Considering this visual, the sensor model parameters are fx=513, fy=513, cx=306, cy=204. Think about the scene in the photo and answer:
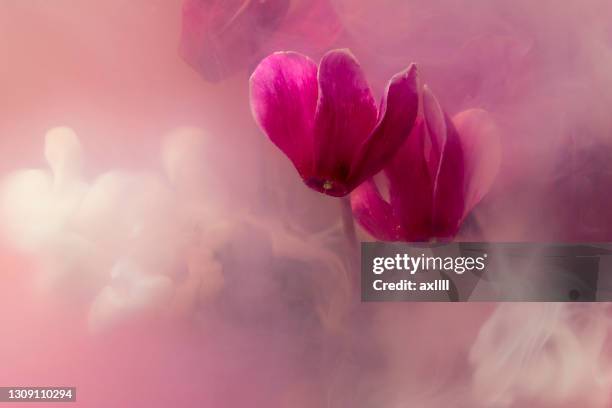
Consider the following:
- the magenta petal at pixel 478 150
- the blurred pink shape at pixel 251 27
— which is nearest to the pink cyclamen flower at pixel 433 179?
the magenta petal at pixel 478 150

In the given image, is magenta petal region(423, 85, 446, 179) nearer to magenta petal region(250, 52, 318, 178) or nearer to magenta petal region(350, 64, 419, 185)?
magenta petal region(350, 64, 419, 185)

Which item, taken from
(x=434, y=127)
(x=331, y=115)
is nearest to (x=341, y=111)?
(x=331, y=115)

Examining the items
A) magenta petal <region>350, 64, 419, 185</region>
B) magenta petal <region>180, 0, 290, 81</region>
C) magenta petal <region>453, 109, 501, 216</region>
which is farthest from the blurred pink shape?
magenta petal <region>453, 109, 501, 216</region>

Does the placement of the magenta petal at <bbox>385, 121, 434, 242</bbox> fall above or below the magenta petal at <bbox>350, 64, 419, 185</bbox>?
below

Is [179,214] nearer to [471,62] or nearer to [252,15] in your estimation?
[252,15]

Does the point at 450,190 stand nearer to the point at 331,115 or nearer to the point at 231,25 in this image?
the point at 331,115

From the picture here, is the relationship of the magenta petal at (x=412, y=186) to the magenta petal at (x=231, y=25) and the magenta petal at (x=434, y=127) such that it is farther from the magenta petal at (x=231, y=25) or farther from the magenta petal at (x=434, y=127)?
the magenta petal at (x=231, y=25)
